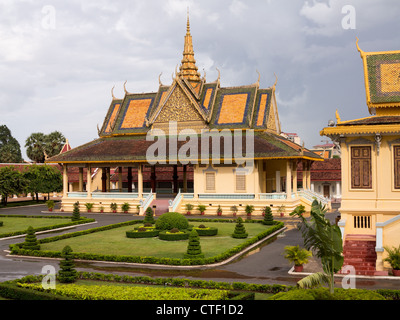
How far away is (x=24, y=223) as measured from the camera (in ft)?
108

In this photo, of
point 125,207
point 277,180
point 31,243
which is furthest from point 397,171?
point 125,207

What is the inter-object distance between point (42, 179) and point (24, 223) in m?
17.7

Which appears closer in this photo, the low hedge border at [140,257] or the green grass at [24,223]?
the low hedge border at [140,257]

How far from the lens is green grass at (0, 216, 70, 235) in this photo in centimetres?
3000

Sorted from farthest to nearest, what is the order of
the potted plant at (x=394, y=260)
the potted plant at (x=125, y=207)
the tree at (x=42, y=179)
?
the tree at (x=42, y=179), the potted plant at (x=125, y=207), the potted plant at (x=394, y=260)

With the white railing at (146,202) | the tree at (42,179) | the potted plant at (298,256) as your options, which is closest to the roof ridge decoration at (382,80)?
the potted plant at (298,256)

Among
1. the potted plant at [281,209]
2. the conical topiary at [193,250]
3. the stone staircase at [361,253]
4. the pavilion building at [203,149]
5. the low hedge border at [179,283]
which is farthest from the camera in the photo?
the pavilion building at [203,149]

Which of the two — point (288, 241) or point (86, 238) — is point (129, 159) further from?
point (288, 241)

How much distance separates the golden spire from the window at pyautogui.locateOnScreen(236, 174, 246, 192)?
50.4 feet

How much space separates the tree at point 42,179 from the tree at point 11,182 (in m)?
2.42

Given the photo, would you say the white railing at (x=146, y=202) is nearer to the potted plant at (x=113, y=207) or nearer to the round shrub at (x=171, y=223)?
the potted plant at (x=113, y=207)

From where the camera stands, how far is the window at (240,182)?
3716 centimetres

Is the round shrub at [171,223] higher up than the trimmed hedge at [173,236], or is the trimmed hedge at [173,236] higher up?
the round shrub at [171,223]

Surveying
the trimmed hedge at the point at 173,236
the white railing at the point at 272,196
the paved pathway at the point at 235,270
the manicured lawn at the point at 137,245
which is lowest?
the paved pathway at the point at 235,270
